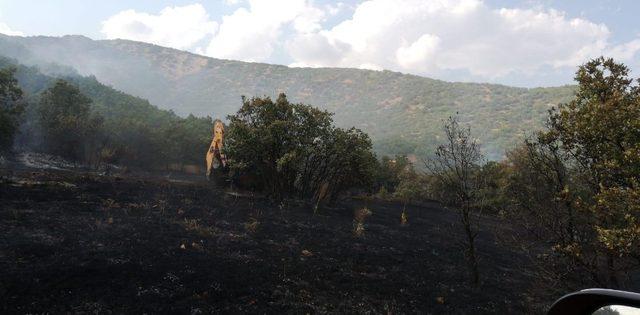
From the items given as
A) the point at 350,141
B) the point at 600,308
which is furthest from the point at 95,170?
the point at 600,308

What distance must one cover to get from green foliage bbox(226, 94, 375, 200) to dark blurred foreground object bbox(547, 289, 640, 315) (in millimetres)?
33319

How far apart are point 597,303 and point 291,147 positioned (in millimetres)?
35330

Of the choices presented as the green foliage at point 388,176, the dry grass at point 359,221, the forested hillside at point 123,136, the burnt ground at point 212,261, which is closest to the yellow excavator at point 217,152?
the burnt ground at point 212,261

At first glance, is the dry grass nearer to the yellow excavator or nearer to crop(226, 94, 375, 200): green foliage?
crop(226, 94, 375, 200): green foliage

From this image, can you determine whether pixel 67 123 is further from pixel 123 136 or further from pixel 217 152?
pixel 217 152

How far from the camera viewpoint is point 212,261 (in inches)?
704

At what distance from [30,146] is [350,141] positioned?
5459cm

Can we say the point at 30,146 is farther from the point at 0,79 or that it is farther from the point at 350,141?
the point at 350,141

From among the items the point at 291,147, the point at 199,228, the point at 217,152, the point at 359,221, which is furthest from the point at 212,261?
the point at 217,152

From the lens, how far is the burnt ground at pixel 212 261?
43.6ft

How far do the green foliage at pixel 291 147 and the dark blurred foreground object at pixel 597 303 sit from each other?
109 ft

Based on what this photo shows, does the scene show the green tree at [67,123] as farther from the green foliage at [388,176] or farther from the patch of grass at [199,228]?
the green foliage at [388,176]

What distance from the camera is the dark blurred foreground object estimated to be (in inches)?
84.4

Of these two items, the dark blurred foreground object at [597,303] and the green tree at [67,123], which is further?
the green tree at [67,123]
